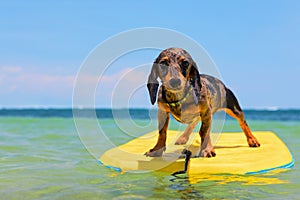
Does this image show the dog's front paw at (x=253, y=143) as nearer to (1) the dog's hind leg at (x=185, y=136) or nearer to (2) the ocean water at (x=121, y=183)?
(1) the dog's hind leg at (x=185, y=136)

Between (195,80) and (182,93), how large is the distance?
0.69 feet

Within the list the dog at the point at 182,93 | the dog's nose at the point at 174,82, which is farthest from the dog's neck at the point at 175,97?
the dog's nose at the point at 174,82

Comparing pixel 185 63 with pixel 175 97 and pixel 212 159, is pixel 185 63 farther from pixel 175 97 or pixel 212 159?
pixel 212 159

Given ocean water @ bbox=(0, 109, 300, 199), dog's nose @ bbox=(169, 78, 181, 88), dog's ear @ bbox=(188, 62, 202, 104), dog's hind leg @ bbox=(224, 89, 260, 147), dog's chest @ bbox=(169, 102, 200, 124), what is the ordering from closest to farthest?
ocean water @ bbox=(0, 109, 300, 199) → dog's nose @ bbox=(169, 78, 181, 88) → dog's ear @ bbox=(188, 62, 202, 104) → dog's chest @ bbox=(169, 102, 200, 124) → dog's hind leg @ bbox=(224, 89, 260, 147)

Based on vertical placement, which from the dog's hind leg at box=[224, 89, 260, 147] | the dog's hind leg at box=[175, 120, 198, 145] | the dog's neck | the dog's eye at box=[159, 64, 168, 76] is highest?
the dog's eye at box=[159, 64, 168, 76]

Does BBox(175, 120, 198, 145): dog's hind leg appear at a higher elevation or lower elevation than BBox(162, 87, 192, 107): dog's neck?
lower

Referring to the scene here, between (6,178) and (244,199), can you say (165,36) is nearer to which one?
(244,199)

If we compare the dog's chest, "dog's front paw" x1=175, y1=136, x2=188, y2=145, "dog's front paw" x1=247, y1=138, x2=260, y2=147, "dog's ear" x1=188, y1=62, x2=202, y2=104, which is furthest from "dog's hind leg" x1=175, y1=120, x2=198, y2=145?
"dog's ear" x1=188, y1=62, x2=202, y2=104

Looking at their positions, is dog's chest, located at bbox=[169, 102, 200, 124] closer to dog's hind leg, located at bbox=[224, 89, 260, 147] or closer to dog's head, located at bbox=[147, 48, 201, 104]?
dog's head, located at bbox=[147, 48, 201, 104]

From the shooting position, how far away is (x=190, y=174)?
3881 mm

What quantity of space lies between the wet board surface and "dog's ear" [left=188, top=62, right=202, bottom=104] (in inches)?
28.3

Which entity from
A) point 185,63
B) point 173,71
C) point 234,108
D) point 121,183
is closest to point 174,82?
point 173,71

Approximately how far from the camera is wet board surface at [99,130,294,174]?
400cm

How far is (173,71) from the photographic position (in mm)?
3639
